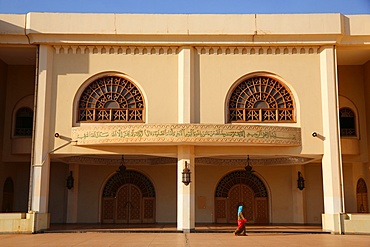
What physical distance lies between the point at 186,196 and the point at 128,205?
492cm

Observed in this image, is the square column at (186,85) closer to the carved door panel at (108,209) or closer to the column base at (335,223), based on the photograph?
the column base at (335,223)

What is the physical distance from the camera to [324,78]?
1688cm

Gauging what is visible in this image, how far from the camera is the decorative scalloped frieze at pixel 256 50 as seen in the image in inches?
673

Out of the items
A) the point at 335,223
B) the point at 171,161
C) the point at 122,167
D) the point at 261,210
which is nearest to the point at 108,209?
the point at 122,167

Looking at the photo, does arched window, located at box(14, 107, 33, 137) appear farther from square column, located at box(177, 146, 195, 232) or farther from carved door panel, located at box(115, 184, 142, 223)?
square column, located at box(177, 146, 195, 232)

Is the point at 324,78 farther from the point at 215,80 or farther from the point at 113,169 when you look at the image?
the point at 113,169

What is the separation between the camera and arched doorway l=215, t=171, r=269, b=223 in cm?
2027

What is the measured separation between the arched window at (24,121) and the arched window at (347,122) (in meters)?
12.6

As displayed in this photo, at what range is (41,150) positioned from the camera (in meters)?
16.4

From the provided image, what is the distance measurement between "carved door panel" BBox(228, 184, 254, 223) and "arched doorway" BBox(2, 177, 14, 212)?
897cm

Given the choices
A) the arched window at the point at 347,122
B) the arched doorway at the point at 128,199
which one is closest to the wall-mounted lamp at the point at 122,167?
the arched doorway at the point at 128,199

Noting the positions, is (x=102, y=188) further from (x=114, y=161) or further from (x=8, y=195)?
(x=8, y=195)

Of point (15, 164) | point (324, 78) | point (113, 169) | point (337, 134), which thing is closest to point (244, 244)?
point (337, 134)

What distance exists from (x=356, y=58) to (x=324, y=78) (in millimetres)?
3033
